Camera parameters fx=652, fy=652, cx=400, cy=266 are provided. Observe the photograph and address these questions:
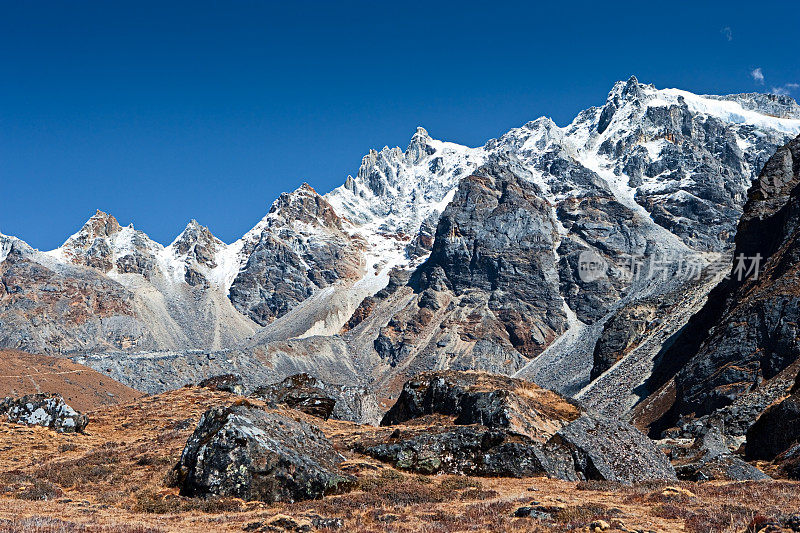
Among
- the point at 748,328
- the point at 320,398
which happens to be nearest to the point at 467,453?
the point at 320,398

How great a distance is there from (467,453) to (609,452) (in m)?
6.67

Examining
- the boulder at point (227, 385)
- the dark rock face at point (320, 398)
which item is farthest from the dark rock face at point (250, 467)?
the boulder at point (227, 385)

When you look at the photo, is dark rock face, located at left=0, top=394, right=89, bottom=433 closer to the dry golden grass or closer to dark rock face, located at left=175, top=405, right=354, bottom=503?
the dry golden grass

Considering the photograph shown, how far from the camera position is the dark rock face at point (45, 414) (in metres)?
34.4

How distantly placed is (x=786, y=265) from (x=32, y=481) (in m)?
95.1

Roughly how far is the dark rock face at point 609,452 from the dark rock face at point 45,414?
24.6m

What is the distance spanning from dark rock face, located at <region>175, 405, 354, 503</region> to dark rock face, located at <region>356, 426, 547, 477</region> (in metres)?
4.54

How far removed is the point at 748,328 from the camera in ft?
287

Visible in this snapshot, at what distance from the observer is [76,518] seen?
58.6ft

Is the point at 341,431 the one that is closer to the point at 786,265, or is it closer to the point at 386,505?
the point at 386,505

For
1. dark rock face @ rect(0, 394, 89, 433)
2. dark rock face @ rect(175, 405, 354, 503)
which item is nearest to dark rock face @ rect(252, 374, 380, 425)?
dark rock face @ rect(0, 394, 89, 433)

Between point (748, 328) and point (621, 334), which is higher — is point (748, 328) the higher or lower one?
the lower one

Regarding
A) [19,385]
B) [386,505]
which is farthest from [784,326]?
[19,385]

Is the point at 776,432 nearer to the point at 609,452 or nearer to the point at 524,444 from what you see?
the point at 609,452
